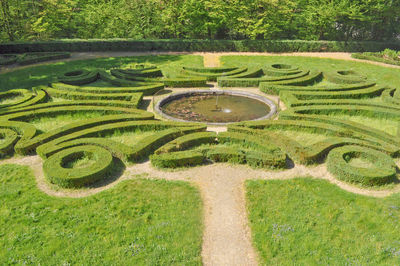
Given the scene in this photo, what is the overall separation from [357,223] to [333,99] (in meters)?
12.4

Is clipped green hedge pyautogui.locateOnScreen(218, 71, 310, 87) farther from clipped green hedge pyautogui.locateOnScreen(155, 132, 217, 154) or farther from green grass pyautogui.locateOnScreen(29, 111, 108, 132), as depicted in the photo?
green grass pyautogui.locateOnScreen(29, 111, 108, 132)

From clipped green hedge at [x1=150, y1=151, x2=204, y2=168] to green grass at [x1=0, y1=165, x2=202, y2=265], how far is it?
4.02ft

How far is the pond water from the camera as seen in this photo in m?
19.3

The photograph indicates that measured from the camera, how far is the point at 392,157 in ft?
46.9

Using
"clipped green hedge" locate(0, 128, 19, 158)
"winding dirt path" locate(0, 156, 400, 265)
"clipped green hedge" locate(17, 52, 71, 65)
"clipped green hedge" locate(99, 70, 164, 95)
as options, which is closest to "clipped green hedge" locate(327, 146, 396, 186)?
"winding dirt path" locate(0, 156, 400, 265)

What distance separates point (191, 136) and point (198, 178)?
9.80 ft

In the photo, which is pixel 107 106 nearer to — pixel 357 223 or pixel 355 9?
pixel 357 223

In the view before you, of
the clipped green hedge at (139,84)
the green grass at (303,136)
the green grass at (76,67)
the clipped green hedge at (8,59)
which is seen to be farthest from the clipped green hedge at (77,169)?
the clipped green hedge at (8,59)

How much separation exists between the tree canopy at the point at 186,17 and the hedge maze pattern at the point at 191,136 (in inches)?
817

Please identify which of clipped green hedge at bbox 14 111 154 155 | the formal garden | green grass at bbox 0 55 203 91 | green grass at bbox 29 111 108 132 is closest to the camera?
the formal garden

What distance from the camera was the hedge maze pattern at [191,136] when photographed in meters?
13.3

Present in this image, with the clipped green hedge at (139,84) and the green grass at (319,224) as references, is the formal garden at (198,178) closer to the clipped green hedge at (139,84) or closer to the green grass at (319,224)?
the green grass at (319,224)

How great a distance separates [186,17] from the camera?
1652 inches

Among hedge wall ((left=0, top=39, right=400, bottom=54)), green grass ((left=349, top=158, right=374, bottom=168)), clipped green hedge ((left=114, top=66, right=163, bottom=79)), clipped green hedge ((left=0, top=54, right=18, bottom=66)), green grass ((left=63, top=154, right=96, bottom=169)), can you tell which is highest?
hedge wall ((left=0, top=39, right=400, bottom=54))
